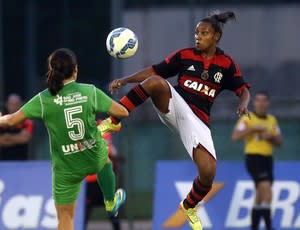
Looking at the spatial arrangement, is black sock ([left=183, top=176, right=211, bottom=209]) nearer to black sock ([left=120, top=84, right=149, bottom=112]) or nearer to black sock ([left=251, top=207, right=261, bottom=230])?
black sock ([left=120, top=84, right=149, bottom=112])

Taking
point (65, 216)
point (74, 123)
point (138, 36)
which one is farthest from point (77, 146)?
point (138, 36)

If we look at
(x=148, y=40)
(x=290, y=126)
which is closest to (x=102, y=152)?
(x=290, y=126)

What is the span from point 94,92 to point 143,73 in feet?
3.79

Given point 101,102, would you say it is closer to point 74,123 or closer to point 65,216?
point 74,123

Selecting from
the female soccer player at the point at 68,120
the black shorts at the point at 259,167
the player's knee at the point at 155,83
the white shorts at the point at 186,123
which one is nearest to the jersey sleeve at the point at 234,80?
the white shorts at the point at 186,123

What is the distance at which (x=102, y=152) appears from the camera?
11.6 meters

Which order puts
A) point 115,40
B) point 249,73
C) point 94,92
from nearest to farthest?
point 94,92, point 115,40, point 249,73

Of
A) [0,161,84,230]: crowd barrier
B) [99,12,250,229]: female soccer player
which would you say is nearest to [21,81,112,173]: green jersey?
[99,12,250,229]: female soccer player

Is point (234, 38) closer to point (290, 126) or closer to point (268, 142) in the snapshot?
point (290, 126)

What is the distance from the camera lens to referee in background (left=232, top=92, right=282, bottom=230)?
15961mm

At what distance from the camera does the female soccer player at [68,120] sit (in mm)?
11148

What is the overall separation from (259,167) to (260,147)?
0.36 m

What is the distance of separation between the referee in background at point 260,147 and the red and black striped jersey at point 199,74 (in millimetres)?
3814

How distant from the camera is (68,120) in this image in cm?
1123
